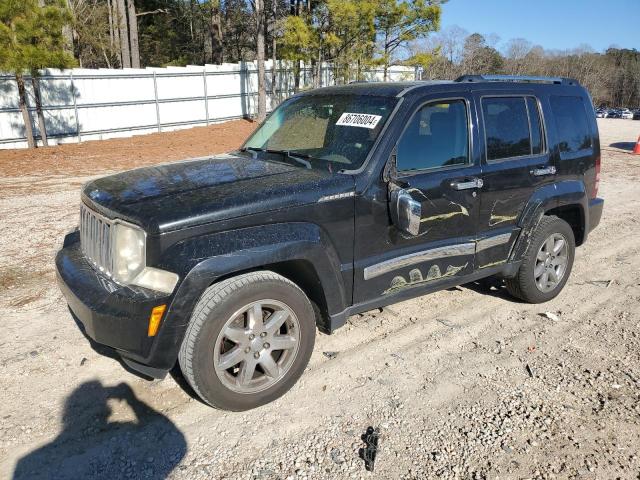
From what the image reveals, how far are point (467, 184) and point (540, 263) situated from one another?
1375 mm

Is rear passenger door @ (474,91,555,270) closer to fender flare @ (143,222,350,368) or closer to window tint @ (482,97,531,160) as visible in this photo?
window tint @ (482,97,531,160)

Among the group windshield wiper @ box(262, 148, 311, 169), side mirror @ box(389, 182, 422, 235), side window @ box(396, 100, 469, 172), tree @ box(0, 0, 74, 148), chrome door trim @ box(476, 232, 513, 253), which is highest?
tree @ box(0, 0, 74, 148)

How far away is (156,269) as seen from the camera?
2803 mm

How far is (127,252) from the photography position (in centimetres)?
294

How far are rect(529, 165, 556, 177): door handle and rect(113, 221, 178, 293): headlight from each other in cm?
316

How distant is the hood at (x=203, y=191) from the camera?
113 inches

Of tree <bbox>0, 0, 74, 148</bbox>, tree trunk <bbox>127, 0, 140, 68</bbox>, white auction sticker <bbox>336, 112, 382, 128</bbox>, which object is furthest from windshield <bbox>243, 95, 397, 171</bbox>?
tree trunk <bbox>127, 0, 140, 68</bbox>

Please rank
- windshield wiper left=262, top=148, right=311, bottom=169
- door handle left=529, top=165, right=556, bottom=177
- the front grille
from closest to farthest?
the front grille → windshield wiper left=262, top=148, right=311, bottom=169 → door handle left=529, top=165, right=556, bottom=177

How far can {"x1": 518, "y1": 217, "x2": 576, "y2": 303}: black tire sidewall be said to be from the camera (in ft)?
15.0

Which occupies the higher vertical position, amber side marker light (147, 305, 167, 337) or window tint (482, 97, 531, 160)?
window tint (482, 97, 531, 160)

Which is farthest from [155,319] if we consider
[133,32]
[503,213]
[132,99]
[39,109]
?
[133,32]

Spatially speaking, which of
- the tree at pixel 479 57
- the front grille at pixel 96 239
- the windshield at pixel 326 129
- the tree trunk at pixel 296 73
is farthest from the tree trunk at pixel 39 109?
the tree at pixel 479 57

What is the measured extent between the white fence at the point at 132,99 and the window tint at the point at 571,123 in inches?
661

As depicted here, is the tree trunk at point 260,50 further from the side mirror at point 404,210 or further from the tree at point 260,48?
the side mirror at point 404,210
